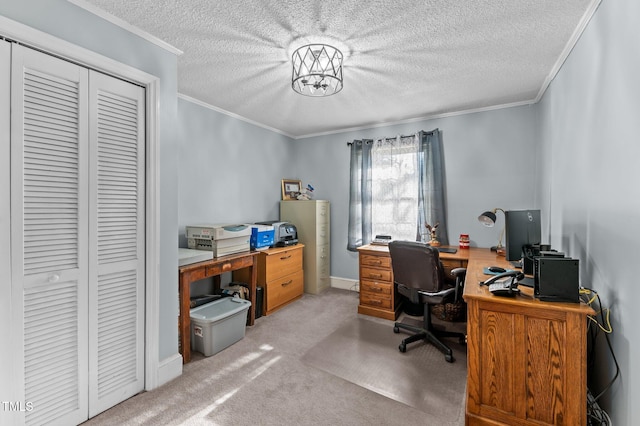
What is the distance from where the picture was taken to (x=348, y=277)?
14.3 ft

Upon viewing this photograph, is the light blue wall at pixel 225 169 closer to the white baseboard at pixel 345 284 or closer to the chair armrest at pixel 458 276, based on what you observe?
the white baseboard at pixel 345 284

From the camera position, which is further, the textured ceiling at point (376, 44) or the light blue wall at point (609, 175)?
the textured ceiling at point (376, 44)

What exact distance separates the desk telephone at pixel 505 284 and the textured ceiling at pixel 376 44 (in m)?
1.59

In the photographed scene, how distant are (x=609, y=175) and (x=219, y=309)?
2912mm

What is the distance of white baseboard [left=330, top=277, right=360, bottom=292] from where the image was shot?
427 cm

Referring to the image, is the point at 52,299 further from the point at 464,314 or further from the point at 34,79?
the point at 464,314

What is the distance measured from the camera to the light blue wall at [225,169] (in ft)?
10.3

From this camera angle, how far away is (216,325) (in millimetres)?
2518

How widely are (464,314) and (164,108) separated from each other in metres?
3.56

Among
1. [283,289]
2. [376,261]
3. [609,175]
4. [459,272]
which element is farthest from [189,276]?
[609,175]

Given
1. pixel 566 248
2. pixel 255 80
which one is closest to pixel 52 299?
pixel 255 80

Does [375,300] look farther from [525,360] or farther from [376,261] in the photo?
[525,360]

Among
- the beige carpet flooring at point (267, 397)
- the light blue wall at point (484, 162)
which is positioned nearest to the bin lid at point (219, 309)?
the beige carpet flooring at point (267, 397)

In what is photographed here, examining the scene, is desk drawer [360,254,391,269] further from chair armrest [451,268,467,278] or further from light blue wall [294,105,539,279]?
light blue wall [294,105,539,279]
